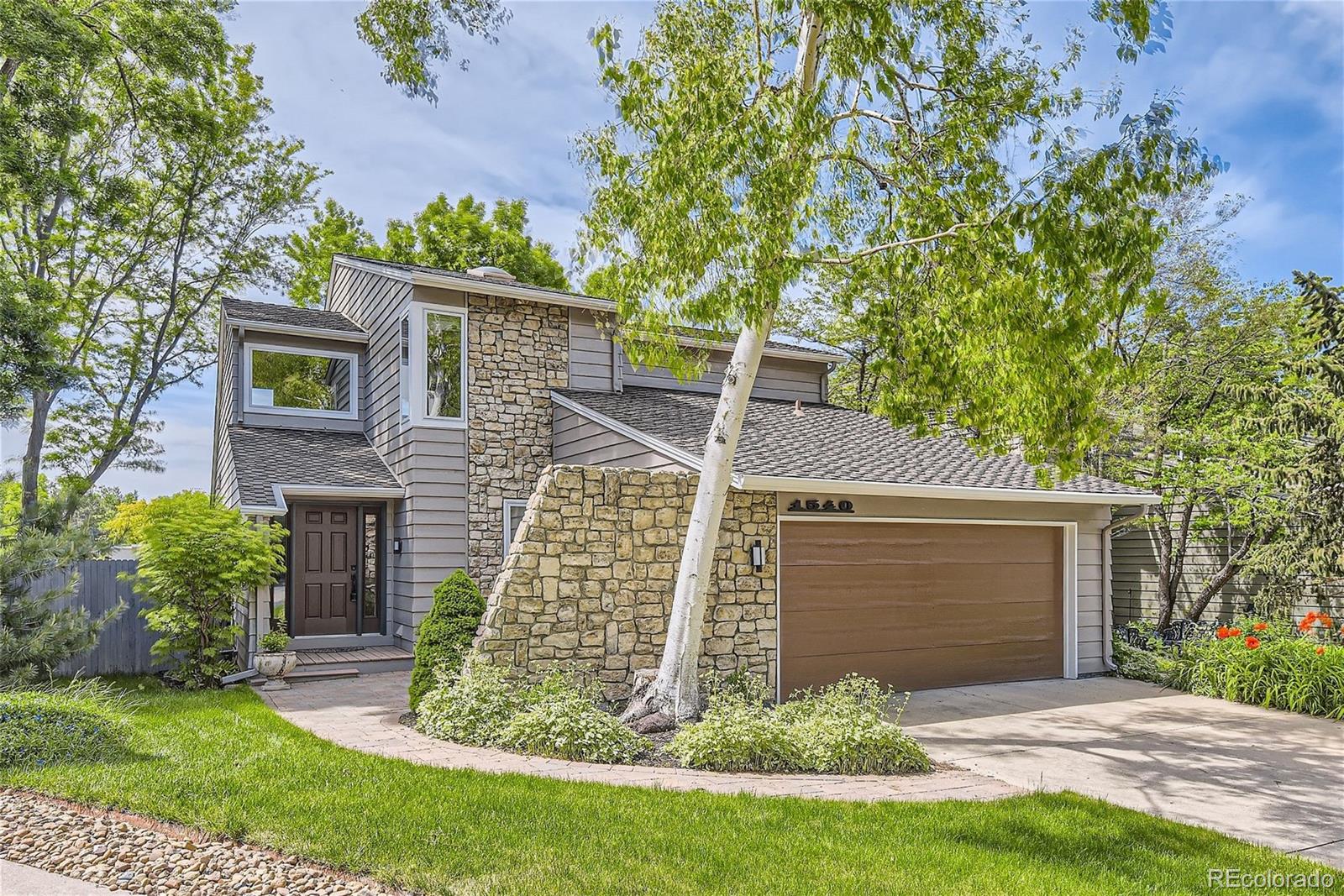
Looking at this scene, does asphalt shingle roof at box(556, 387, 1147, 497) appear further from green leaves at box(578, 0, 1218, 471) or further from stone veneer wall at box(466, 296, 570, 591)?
green leaves at box(578, 0, 1218, 471)

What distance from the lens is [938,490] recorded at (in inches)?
380


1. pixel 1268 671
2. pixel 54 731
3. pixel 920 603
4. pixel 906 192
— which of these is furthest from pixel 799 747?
pixel 1268 671

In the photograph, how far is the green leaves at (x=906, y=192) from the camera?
609cm

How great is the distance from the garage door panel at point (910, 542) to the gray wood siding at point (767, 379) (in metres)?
4.66

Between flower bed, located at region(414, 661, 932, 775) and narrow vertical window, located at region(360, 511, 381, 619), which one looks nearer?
flower bed, located at region(414, 661, 932, 775)

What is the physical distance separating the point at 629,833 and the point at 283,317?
38.0 ft

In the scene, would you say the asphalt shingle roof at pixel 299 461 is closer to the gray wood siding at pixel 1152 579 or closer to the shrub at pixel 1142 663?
the shrub at pixel 1142 663

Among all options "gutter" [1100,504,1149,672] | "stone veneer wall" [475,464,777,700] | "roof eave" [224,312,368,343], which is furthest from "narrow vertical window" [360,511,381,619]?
"gutter" [1100,504,1149,672]

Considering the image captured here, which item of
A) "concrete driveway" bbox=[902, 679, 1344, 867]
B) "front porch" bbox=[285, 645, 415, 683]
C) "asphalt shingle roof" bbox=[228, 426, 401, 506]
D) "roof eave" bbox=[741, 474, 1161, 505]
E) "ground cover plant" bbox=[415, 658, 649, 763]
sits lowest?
"front porch" bbox=[285, 645, 415, 683]

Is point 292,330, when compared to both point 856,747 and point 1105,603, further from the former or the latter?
point 1105,603

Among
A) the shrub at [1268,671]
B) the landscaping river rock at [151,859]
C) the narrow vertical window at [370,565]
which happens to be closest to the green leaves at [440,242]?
the narrow vertical window at [370,565]

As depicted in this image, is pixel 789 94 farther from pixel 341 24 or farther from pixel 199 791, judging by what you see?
pixel 199 791

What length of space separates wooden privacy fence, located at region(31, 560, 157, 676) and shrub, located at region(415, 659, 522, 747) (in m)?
5.71

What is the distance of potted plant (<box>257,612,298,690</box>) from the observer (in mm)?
9914
